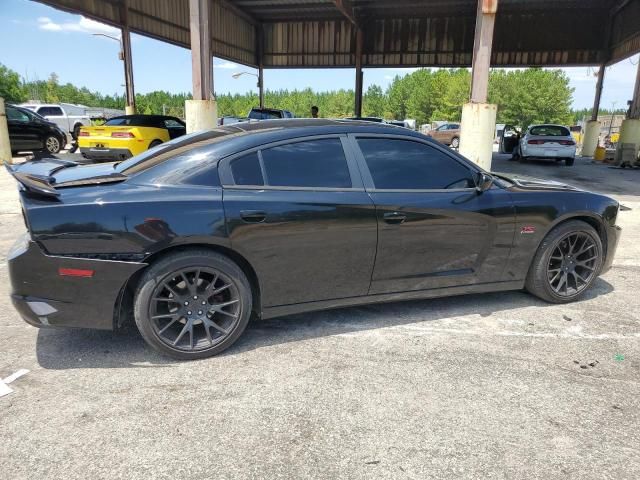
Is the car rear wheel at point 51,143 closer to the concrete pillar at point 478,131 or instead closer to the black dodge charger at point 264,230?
the concrete pillar at point 478,131

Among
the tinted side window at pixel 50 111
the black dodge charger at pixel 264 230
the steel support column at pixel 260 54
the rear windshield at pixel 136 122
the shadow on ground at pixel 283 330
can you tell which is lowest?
the shadow on ground at pixel 283 330

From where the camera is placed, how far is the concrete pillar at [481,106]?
10031mm

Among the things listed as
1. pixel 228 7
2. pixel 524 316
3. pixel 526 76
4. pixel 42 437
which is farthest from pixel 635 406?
pixel 526 76

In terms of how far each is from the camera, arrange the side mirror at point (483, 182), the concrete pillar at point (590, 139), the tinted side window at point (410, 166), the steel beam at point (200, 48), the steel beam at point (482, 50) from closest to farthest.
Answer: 1. the tinted side window at point (410, 166)
2. the side mirror at point (483, 182)
3. the steel beam at point (482, 50)
4. the steel beam at point (200, 48)
5. the concrete pillar at point (590, 139)

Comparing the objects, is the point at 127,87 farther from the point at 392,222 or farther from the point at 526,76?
the point at 526,76

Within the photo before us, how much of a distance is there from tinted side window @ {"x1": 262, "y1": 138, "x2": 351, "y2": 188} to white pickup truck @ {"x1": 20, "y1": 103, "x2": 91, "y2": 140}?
903 inches

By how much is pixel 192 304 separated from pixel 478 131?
886cm

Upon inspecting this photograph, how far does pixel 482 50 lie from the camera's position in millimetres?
10039

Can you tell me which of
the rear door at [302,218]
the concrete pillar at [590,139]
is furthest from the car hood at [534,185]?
the concrete pillar at [590,139]

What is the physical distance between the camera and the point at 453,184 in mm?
3559

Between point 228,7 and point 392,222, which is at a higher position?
point 228,7

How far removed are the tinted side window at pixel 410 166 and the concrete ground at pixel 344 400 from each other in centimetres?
104

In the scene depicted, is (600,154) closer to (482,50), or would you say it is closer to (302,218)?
(482,50)

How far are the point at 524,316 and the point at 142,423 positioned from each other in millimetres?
2866
